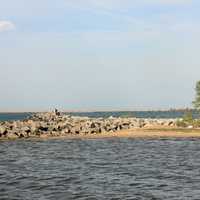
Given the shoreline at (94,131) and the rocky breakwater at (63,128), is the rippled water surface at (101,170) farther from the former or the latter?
the rocky breakwater at (63,128)

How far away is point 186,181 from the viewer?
114 feet

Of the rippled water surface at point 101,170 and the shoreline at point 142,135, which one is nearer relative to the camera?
the rippled water surface at point 101,170

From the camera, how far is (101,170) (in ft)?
132

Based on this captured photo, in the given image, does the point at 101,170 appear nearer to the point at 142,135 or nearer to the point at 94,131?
the point at 142,135

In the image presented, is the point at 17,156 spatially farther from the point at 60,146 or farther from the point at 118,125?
the point at 118,125

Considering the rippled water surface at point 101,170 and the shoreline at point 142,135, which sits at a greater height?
the shoreline at point 142,135

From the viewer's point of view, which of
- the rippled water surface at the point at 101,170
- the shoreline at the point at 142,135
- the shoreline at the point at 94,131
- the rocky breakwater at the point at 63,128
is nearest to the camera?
the rippled water surface at the point at 101,170

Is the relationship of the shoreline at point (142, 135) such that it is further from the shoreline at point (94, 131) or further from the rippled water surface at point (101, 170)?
the rippled water surface at point (101, 170)

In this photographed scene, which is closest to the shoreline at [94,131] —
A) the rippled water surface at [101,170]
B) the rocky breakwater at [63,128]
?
the rocky breakwater at [63,128]

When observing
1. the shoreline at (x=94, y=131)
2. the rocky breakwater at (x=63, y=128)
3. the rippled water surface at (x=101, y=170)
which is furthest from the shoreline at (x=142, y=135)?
the rippled water surface at (x=101, y=170)

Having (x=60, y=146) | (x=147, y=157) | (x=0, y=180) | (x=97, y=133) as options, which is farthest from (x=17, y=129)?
(x=0, y=180)

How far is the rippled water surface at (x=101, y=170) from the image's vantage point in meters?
31.3

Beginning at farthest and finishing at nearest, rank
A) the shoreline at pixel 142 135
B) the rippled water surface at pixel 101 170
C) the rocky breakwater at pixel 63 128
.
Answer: the rocky breakwater at pixel 63 128 → the shoreline at pixel 142 135 → the rippled water surface at pixel 101 170

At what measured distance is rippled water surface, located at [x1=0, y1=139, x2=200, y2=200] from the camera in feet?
103
